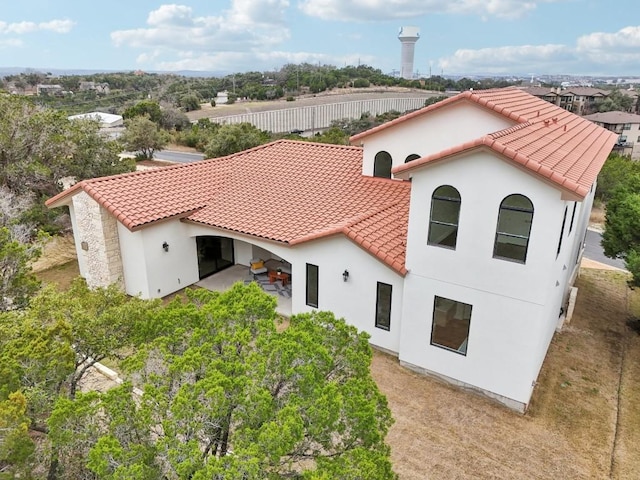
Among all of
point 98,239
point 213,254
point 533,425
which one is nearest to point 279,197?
point 213,254

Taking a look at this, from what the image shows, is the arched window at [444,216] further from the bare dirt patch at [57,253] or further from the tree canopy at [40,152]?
the bare dirt patch at [57,253]

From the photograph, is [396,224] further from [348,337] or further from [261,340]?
[261,340]

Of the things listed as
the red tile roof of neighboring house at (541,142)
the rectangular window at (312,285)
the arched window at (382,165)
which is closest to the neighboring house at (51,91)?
the arched window at (382,165)

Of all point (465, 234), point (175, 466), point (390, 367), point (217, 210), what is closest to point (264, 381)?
point (175, 466)

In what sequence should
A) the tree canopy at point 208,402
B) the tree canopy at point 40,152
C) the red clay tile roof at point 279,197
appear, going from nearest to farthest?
1. the tree canopy at point 208,402
2. the red clay tile roof at point 279,197
3. the tree canopy at point 40,152

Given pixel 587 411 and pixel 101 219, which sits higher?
pixel 101 219

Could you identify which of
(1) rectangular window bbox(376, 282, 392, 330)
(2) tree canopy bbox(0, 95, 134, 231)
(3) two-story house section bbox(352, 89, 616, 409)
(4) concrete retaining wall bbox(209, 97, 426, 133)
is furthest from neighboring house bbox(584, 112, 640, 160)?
(2) tree canopy bbox(0, 95, 134, 231)
